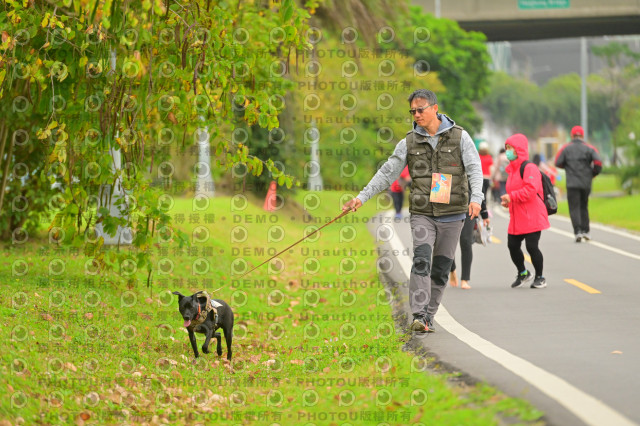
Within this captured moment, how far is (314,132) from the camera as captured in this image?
122 feet

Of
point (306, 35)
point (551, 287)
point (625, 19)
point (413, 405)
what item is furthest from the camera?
point (625, 19)

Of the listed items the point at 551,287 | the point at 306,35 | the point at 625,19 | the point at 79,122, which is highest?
the point at 625,19

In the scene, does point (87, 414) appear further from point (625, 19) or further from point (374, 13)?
point (625, 19)

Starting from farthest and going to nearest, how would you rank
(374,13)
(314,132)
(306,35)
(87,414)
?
1. (314,132)
2. (374,13)
3. (306,35)
4. (87,414)

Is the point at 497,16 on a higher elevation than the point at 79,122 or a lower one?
higher

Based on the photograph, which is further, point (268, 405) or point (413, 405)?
point (268, 405)

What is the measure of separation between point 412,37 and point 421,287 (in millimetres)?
48829

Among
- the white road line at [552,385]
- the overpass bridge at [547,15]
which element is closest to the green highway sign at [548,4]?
the overpass bridge at [547,15]

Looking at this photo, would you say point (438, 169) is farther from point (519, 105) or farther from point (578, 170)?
point (519, 105)

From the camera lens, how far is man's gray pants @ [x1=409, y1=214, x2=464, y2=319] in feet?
31.9

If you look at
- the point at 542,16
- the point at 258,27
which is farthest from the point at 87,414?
the point at 542,16

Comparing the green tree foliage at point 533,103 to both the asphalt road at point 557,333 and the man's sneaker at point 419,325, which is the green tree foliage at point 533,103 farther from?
the man's sneaker at point 419,325

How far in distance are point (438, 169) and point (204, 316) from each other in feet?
7.85

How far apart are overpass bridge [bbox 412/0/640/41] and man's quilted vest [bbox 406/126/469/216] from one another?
32.1 m
